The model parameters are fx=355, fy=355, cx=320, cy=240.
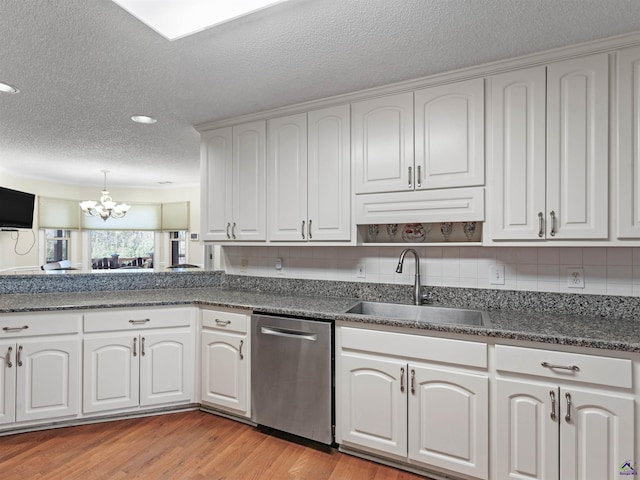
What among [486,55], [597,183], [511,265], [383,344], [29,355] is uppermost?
[486,55]

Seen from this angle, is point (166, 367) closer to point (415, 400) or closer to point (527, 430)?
point (415, 400)

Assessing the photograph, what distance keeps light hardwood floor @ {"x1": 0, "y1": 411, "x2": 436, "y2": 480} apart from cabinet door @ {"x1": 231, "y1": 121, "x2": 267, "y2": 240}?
56.0 inches

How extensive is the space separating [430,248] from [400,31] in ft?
4.42

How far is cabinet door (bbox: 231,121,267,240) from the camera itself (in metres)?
2.80

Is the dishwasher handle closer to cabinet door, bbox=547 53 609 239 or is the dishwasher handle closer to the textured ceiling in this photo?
cabinet door, bbox=547 53 609 239

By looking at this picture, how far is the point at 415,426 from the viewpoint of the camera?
74.5 inches

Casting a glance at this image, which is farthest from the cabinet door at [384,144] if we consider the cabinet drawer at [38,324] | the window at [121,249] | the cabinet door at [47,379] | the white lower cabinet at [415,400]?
the window at [121,249]

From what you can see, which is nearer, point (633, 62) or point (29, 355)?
point (633, 62)

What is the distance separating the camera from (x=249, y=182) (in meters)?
2.86

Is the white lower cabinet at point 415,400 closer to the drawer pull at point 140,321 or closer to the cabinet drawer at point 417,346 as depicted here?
the cabinet drawer at point 417,346

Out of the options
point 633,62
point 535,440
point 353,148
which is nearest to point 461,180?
point 353,148

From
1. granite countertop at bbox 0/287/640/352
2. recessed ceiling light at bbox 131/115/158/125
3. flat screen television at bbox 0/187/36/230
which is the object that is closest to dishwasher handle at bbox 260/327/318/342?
granite countertop at bbox 0/287/640/352

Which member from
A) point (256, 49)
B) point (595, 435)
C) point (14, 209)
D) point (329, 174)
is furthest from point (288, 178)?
point (14, 209)

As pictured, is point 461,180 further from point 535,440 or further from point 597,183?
point 535,440
